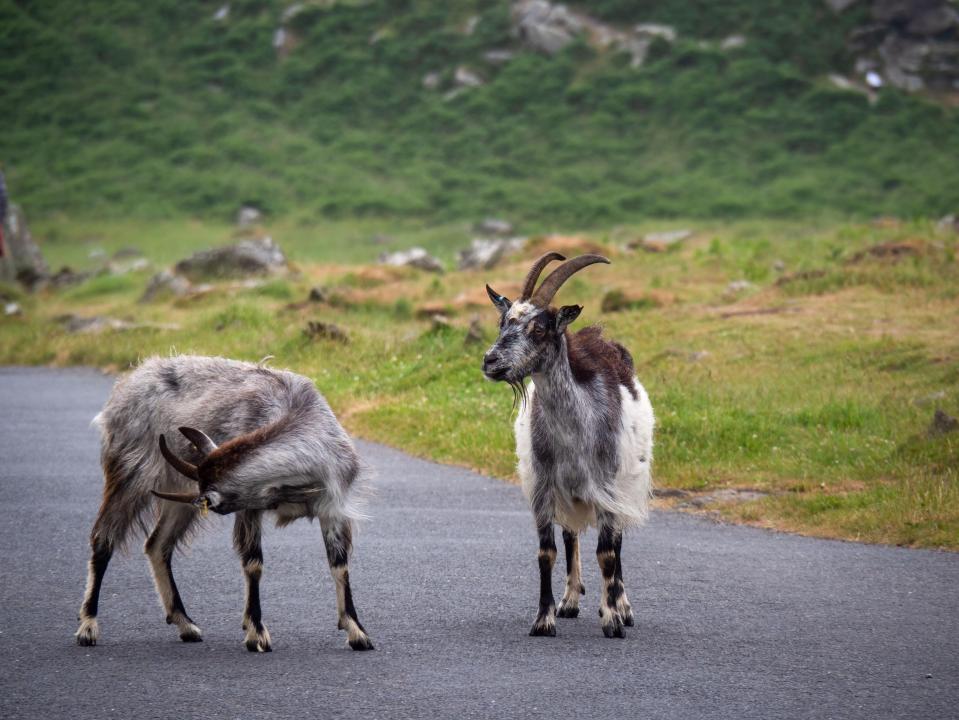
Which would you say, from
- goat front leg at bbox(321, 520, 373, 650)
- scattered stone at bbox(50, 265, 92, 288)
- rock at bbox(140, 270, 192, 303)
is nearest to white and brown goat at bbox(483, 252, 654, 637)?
goat front leg at bbox(321, 520, 373, 650)

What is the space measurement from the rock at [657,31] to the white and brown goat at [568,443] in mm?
52434

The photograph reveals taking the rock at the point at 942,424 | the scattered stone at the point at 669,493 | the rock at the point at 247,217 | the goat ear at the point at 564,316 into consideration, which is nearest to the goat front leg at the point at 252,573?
the goat ear at the point at 564,316

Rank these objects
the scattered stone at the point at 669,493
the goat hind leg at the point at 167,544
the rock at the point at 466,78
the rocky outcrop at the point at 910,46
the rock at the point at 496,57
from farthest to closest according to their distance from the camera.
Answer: the rock at the point at 496,57 < the rock at the point at 466,78 < the rocky outcrop at the point at 910,46 < the scattered stone at the point at 669,493 < the goat hind leg at the point at 167,544

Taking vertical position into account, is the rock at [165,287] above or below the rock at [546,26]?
below

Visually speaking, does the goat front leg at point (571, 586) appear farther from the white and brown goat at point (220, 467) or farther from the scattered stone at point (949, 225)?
the scattered stone at point (949, 225)

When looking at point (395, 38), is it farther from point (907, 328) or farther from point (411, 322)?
point (907, 328)

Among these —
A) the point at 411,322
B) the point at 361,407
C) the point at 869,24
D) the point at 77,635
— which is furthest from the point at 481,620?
the point at 869,24

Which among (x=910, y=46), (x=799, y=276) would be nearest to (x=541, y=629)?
(x=799, y=276)

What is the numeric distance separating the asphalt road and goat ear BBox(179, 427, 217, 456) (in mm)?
1124

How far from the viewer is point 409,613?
827 cm

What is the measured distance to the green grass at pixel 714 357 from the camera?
1219 centimetres

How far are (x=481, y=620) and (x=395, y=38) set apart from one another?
55822 millimetres

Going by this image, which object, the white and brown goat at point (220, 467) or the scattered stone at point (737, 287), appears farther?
the scattered stone at point (737, 287)

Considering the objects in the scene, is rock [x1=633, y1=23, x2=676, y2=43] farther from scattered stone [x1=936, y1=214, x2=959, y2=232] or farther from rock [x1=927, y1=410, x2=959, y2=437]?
rock [x1=927, y1=410, x2=959, y2=437]
